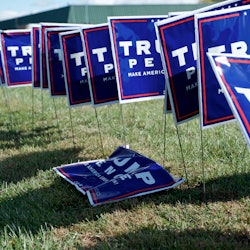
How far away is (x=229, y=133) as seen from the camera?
6.48 metres

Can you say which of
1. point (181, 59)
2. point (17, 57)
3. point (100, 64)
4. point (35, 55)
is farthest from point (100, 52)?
point (17, 57)

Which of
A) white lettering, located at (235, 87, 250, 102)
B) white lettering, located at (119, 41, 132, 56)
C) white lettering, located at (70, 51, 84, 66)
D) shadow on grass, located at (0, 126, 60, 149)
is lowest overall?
shadow on grass, located at (0, 126, 60, 149)

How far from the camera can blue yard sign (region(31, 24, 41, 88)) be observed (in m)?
7.62

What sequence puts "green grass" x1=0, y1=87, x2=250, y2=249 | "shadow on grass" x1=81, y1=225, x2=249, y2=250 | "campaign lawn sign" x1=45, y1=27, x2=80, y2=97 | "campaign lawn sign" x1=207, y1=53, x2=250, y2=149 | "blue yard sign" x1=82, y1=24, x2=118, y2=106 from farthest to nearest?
"campaign lawn sign" x1=45, y1=27, x2=80, y2=97 → "blue yard sign" x1=82, y1=24, x2=118, y2=106 → "green grass" x1=0, y1=87, x2=250, y2=249 → "shadow on grass" x1=81, y1=225, x2=249, y2=250 → "campaign lawn sign" x1=207, y1=53, x2=250, y2=149

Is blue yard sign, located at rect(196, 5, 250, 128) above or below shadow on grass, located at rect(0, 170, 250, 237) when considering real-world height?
above

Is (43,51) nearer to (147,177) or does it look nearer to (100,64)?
(100,64)

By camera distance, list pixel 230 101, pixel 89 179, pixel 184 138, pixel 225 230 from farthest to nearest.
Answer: pixel 184 138, pixel 89 179, pixel 225 230, pixel 230 101

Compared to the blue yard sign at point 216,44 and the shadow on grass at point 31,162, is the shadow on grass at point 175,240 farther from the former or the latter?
the shadow on grass at point 31,162

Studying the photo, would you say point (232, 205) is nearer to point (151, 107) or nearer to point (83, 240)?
point (83, 240)

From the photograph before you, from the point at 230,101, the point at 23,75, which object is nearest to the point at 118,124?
the point at 23,75

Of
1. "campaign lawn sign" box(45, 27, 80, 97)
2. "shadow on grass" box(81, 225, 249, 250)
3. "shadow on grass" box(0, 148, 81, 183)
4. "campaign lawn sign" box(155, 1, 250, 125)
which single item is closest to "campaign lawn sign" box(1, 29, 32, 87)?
"campaign lawn sign" box(45, 27, 80, 97)

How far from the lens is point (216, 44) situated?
12.5 ft

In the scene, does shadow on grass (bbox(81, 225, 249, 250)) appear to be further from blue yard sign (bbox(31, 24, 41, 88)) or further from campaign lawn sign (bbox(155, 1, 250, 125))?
blue yard sign (bbox(31, 24, 41, 88))

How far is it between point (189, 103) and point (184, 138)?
2.20 meters
